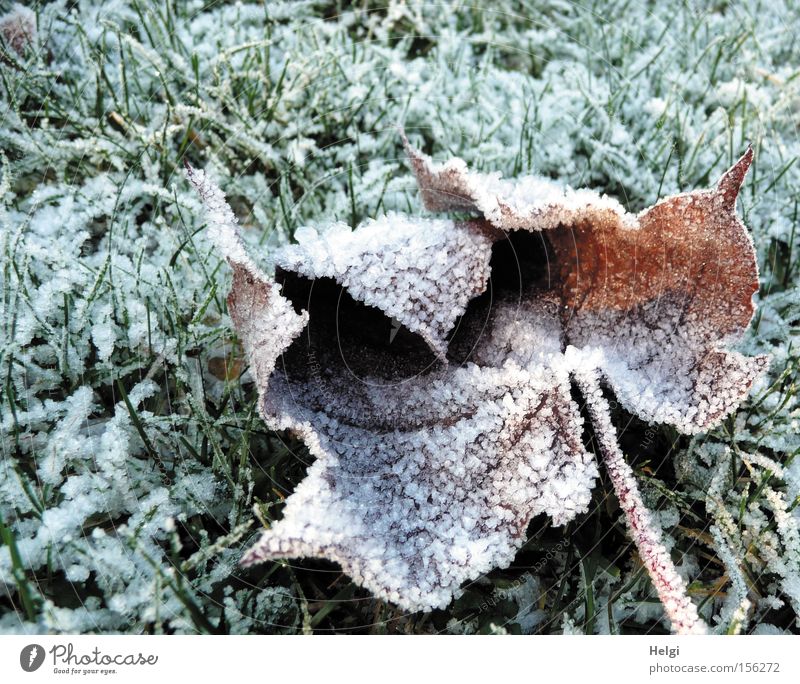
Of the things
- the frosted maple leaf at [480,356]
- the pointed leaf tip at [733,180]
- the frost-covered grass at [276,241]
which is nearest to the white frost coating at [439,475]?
the frosted maple leaf at [480,356]

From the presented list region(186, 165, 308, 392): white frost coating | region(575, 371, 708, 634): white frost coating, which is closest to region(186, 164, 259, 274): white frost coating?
region(186, 165, 308, 392): white frost coating

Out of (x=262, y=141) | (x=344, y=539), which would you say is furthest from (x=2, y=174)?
(x=344, y=539)

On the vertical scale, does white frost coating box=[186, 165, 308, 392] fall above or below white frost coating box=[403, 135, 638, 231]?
below

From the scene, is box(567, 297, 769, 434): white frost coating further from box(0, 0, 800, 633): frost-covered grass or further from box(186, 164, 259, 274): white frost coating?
box(186, 164, 259, 274): white frost coating

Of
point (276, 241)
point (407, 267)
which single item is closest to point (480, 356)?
point (407, 267)

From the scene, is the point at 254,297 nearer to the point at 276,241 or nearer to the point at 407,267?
the point at 407,267

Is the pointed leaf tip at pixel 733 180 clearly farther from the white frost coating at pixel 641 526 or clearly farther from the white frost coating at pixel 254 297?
the white frost coating at pixel 254 297

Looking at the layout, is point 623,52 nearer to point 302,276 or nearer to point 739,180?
point 739,180
